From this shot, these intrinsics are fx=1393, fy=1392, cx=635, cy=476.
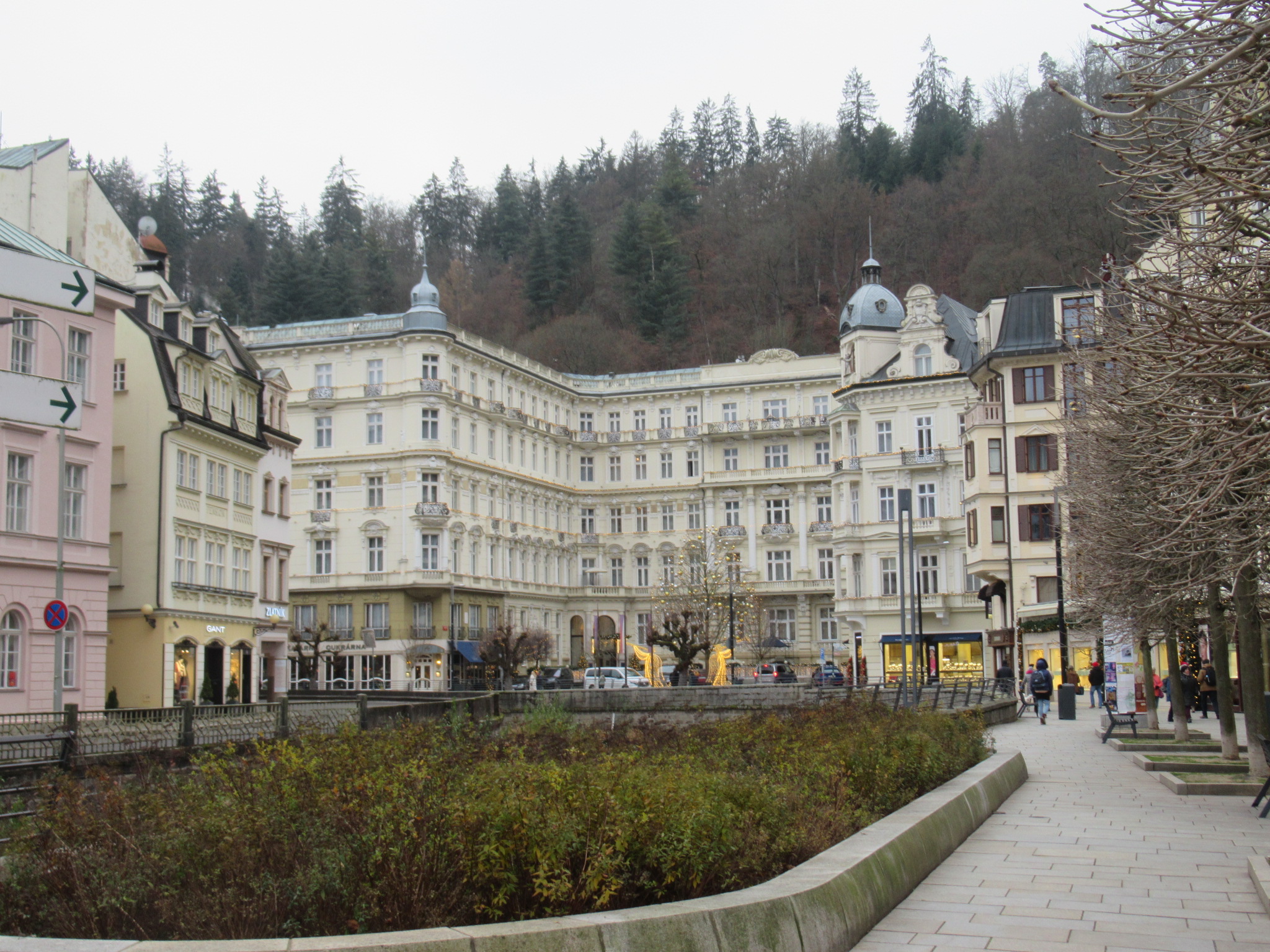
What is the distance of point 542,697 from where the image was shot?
145ft

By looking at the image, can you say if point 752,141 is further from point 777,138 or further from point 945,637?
point 945,637

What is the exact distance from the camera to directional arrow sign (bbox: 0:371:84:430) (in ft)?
29.3

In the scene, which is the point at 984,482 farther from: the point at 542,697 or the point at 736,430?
the point at 736,430

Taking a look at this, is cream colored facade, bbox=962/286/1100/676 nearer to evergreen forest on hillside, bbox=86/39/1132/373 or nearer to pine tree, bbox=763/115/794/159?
evergreen forest on hillside, bbox=86/39/1132/373

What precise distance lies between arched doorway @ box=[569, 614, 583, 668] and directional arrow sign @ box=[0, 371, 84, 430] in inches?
3133

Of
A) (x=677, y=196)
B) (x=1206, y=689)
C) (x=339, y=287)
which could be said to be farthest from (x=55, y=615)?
(x=677, y=196)

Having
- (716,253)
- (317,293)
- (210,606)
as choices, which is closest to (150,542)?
(210,606)

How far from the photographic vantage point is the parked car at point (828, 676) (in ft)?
189

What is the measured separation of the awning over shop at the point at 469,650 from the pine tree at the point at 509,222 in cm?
5938

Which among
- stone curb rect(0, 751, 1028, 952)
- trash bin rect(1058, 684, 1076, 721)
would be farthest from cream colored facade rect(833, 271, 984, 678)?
stone curb rect(0, 751, 1028, 952)

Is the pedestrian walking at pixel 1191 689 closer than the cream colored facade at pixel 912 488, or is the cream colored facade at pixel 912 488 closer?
the pedestrian walking at pixel 1191 689

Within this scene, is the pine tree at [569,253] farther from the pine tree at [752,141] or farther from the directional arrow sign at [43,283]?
the directional arrow sign at [43,283]

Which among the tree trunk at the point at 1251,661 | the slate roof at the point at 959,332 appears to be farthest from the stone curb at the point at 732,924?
the slate roof at the point at 959,332

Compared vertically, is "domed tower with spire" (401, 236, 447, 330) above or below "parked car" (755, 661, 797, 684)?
above
